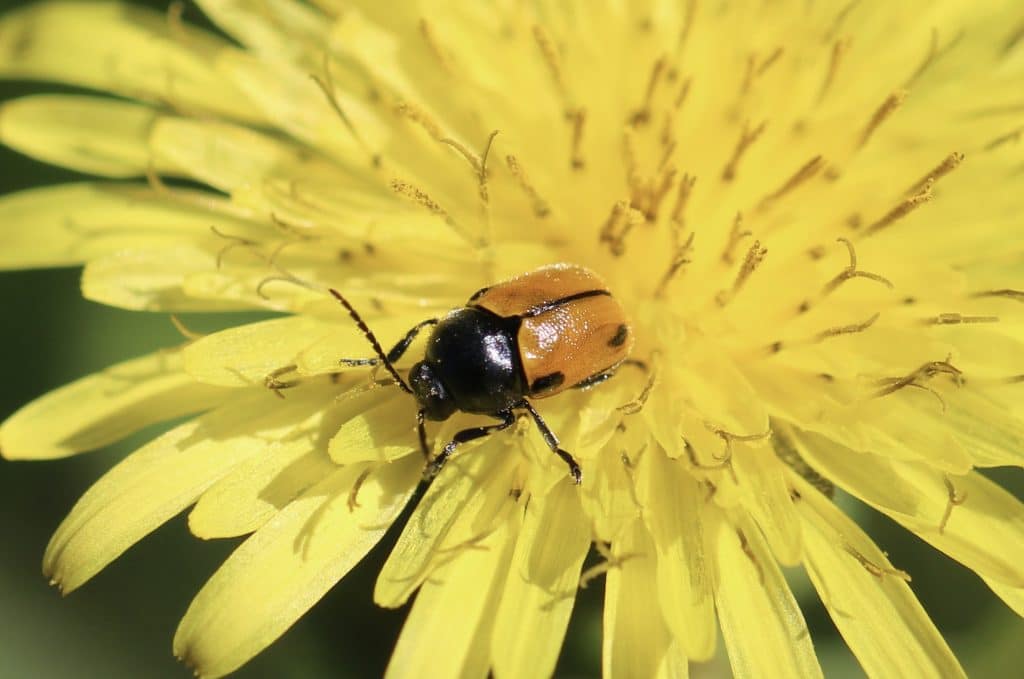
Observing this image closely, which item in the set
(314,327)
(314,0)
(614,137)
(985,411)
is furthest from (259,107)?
(985,411)

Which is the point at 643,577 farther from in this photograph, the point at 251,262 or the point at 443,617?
the point at 251,262

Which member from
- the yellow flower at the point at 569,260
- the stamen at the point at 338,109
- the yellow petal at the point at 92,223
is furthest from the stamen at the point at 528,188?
the yellow petal at the point at 92,223

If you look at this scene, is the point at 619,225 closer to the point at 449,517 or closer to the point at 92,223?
the point at 449,517

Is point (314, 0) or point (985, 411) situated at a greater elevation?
point (314, 0)

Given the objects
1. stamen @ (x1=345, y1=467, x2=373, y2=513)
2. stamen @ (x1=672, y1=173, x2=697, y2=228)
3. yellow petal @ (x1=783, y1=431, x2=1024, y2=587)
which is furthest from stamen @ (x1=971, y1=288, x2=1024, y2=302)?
stamen @ (x1=345, y1=467, x2=373, y2=513)

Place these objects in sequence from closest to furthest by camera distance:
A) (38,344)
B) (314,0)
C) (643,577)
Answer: (643,577), (314,0), (38,344)

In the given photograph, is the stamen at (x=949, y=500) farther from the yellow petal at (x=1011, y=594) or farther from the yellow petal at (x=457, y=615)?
the yellow petal at (x=457, y=615)
